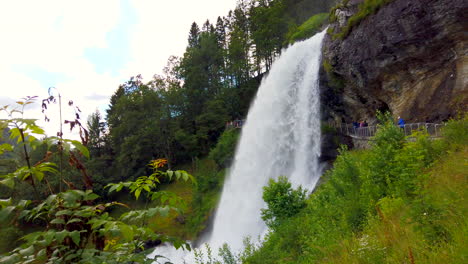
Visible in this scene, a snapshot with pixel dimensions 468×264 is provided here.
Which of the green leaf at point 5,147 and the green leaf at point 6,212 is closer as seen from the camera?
the green leaf at point 6,212

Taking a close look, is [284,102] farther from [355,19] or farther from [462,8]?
[462,8]

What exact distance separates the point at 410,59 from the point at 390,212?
13.4 meters

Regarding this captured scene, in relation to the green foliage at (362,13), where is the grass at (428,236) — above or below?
below

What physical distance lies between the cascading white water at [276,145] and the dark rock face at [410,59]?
339cm

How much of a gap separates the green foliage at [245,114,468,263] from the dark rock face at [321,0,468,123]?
7.18 m

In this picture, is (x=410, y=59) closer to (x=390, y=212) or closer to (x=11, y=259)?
(x=390, y=212)

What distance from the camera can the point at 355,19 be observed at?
19016mm

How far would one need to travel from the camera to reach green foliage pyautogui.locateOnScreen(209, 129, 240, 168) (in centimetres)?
3159

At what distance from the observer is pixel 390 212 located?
5914mm

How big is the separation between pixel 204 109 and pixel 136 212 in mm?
41943

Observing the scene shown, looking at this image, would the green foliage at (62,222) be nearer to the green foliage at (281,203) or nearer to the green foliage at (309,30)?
the green foliage at (281,203)

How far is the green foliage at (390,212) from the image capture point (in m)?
3.61

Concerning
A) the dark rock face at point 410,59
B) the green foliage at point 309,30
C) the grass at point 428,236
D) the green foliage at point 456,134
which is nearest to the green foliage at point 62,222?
the grass at point 428,236

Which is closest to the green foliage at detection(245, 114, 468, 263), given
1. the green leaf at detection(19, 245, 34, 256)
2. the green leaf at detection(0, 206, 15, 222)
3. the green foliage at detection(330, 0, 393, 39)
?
the green leaf at detection(19, 245, 34, 256)
